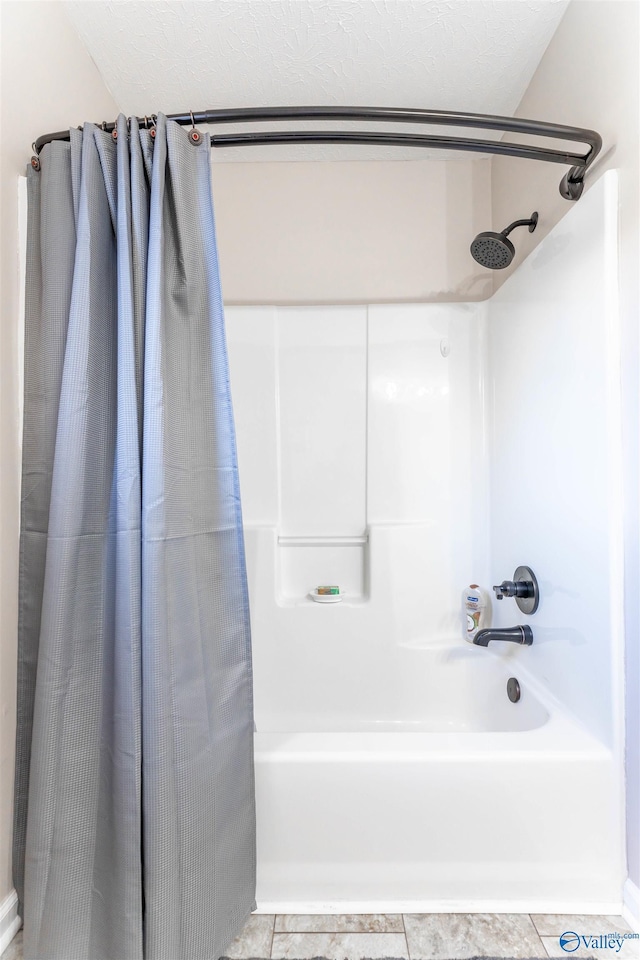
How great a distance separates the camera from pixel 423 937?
3.99ft

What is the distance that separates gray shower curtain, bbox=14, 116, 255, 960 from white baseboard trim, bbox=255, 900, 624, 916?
4.8 inches

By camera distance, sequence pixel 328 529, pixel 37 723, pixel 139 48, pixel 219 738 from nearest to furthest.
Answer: pixel 37 723
pixel 219 738
pixel 139 48
pixel 328 529

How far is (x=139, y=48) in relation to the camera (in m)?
1.67

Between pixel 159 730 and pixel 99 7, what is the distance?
1907 millimetres

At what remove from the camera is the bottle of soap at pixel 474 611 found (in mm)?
2082

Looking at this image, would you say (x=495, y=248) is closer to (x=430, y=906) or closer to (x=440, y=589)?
(x=440, y=589)

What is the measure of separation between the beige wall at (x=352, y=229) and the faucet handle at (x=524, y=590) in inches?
47.4

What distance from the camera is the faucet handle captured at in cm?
167

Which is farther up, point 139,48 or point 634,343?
point 139,48

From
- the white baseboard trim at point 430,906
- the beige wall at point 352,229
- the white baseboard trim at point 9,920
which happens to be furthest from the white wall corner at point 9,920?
the beige wall at point 352,229

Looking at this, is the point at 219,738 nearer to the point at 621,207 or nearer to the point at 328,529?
the point at 328,529

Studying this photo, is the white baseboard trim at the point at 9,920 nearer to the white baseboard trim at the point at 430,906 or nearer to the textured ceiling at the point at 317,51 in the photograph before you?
the white baseboard trim at the point at 430,906

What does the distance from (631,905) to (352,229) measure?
93.0 inches

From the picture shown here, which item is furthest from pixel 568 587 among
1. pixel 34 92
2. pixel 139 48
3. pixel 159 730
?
pixel 139 48
